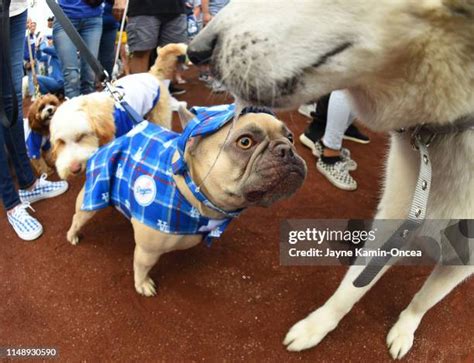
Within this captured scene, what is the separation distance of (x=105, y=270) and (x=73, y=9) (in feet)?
6.53

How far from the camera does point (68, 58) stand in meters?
2.74

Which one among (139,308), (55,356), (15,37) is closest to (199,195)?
(139,308)

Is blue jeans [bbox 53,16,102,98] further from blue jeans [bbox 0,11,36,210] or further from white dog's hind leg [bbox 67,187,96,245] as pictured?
white dog's hind leg [bbox 67,187,96,245]

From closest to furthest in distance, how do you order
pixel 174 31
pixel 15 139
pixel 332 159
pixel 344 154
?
pixel 15 139
pixel 332 159
pixel 344 154
pixel 174 31

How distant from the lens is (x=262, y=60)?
2.26 feet

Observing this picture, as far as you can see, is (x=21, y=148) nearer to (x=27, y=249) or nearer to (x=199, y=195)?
(x=27, y=249)

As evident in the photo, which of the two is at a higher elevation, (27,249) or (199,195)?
(199,195)

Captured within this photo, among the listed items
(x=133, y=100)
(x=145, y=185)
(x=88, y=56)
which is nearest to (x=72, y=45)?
(x=133, y=100)

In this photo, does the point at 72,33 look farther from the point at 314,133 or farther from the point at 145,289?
the point at 314,133

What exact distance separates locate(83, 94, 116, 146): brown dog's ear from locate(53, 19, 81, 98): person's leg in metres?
0.80

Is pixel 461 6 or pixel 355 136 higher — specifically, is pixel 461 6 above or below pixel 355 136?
above

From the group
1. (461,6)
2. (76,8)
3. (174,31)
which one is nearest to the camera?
(461,6)

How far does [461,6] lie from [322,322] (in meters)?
1.33

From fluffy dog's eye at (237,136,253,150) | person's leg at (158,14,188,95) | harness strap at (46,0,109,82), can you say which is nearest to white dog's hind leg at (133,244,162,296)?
fluffy dog's eye at (237,136,253,150)
